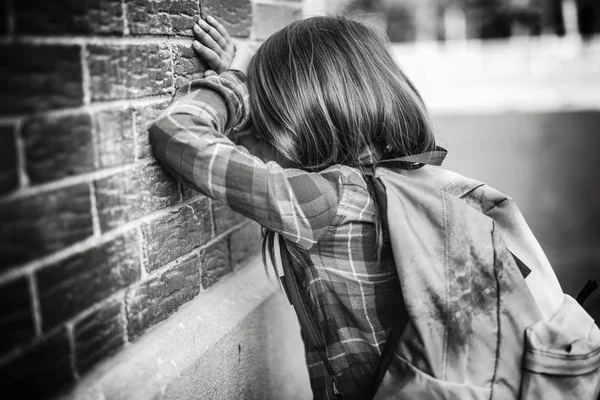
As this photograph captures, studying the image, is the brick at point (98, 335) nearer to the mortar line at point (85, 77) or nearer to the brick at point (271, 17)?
the mortar line at point (85, 77)

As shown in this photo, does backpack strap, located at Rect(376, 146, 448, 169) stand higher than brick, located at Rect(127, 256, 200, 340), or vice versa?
backpack strap, located at Rect(376, 146, 448, 169)

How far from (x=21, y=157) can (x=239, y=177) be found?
0.46 meters

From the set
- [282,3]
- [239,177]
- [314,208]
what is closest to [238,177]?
[239,177]

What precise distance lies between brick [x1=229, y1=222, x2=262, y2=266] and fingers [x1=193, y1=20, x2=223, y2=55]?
60 centimetres

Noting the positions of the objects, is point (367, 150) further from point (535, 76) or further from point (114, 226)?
point (535, 76)

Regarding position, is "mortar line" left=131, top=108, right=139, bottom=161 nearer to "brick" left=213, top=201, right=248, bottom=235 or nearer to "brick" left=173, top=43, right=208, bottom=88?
"brick" left=173, top=43, right=208, bottom=88

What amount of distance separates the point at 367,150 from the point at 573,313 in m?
0.67


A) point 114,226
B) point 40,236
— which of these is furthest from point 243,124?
point 40,236

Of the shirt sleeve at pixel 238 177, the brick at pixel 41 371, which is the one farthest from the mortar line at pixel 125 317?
the shirt sleeve at pixel 238 177

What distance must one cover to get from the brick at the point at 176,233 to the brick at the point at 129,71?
0.32 meters

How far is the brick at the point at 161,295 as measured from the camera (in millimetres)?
1290

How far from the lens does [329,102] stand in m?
1.45

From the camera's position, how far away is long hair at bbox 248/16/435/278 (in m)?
1.45

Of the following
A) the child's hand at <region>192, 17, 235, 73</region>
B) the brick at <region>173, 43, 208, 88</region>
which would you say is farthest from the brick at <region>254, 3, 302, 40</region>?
the brick at <region>173, 43, 208, 88</region>
